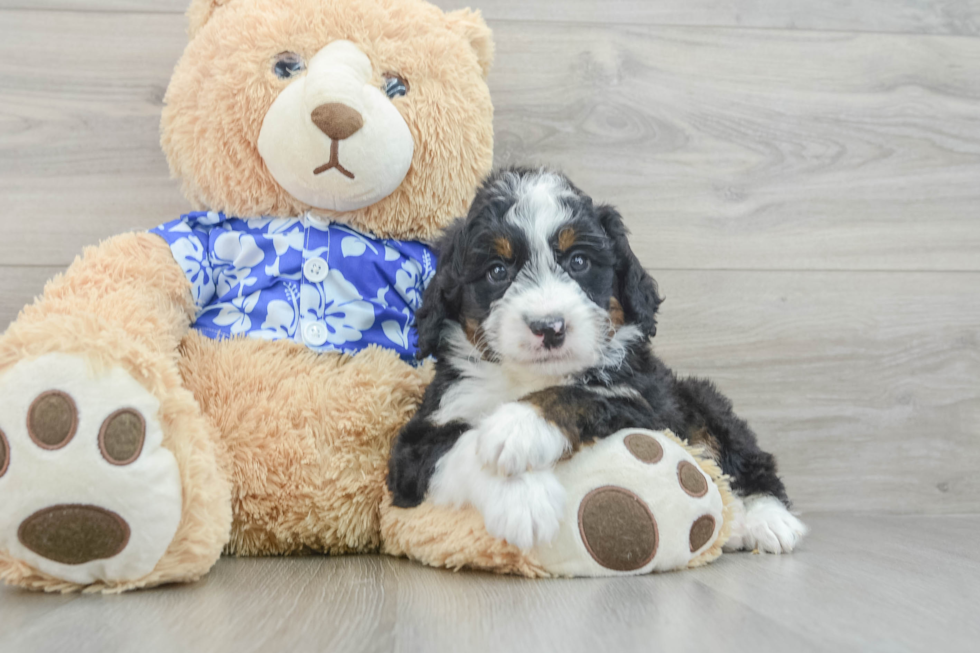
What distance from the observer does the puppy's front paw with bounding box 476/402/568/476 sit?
141 centimetres

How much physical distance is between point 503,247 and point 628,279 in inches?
11.9

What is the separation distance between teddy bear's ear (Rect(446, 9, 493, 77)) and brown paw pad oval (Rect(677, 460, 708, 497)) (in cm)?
119

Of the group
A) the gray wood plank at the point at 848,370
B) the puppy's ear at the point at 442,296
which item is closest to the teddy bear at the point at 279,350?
the puppy's ear at the point at 442,296

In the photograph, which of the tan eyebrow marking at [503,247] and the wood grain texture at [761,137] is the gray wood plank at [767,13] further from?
the tan eyebrow marking at [503,247]

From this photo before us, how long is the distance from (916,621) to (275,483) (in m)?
1.22

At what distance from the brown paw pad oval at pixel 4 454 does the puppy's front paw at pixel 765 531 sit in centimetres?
146

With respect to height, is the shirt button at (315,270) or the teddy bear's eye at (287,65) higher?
the teddy bear's eye at (287,65)

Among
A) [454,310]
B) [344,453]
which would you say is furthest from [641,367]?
[344,453]

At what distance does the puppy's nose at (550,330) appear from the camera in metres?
1.48

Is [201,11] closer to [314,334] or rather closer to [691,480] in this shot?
[314,334]

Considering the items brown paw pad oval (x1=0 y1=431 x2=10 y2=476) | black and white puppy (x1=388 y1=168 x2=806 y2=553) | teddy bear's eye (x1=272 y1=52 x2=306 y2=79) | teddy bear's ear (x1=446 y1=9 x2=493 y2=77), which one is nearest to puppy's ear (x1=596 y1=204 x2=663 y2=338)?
black and white puppy (x1=388 y1=168 x2=806 y2=553)

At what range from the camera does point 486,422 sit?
4.81ft

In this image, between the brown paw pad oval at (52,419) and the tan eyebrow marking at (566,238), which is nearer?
the brown paw pad oval at (52,419)

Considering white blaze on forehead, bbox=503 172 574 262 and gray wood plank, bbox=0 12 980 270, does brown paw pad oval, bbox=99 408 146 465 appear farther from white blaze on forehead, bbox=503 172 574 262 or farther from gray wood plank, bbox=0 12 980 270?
gray wood plank, bbox=0 12 980 270
